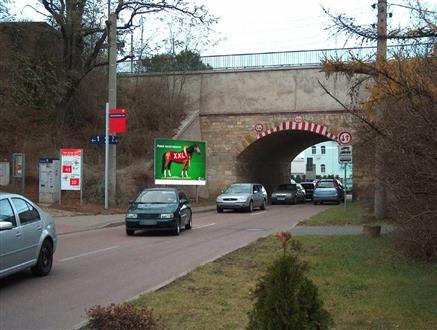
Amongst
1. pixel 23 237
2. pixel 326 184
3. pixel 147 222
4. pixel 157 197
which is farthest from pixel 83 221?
pixel 326 184

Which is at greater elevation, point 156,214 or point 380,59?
point 380,59

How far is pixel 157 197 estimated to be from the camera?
1928 cm

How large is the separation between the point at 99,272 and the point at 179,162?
951 inches

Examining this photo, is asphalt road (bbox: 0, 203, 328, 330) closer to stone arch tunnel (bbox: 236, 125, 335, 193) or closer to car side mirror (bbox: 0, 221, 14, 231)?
car side mirror (bbox: 0, 221, 14, 231)

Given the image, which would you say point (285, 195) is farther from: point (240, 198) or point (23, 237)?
point (23, 237)

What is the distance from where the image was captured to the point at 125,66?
43844 mm

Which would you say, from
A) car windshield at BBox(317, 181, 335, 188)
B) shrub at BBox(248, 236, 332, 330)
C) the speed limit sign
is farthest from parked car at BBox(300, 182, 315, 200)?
shrub at BBox(248, 236, 332, 330)

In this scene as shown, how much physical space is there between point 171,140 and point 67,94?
6.53m

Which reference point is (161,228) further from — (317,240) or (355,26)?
(355,26)

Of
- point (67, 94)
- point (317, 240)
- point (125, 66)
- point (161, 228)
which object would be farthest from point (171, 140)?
point (317, 240)

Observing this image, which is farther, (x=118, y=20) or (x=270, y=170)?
(x=270, y=170)

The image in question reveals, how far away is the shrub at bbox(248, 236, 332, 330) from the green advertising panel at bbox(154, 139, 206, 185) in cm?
2901

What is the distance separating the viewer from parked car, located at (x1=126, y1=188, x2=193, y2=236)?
59.3ft

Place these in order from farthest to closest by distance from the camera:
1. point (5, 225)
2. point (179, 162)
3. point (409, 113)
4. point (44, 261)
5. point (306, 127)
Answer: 1. point (306, 127)
2. point (179, 162)
3. point (44, 261)
4. point (5, 225)
5. point (409, 113)
